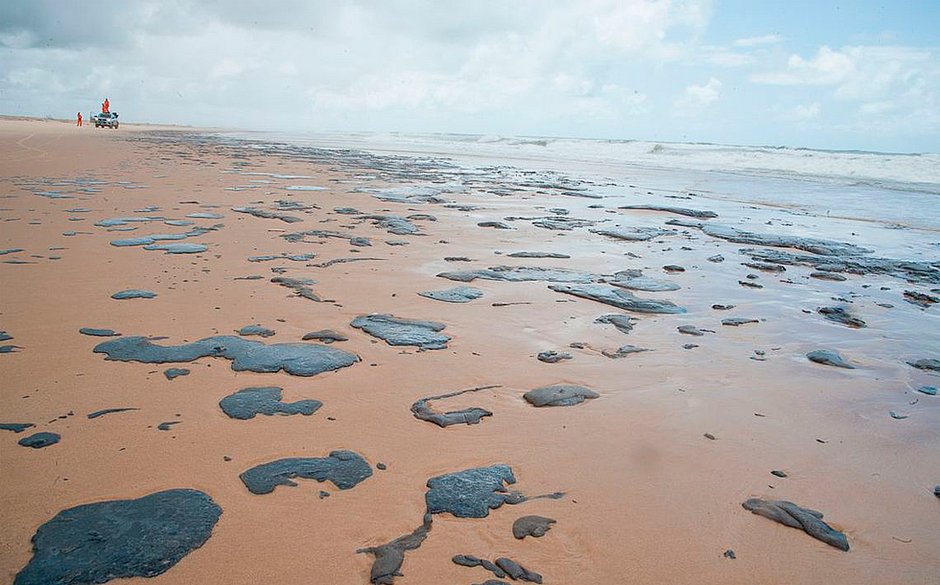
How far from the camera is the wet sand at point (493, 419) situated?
75.7 inches

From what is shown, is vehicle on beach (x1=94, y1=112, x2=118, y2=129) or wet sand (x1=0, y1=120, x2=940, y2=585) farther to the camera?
vehicle on beach (x1=94, y1=112, x2=118, y2=129)

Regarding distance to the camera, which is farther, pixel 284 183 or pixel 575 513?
pixel 284 183

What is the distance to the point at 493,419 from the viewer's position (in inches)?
109

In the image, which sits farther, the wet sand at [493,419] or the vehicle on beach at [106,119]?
the vehicle on beach at [106,119]

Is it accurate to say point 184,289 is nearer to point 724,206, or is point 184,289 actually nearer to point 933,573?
point 933,573

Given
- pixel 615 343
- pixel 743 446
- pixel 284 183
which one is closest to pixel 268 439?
pixel 743 446

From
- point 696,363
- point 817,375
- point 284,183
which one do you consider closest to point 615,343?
point 696,363

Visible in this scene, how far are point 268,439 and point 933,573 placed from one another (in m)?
2.33

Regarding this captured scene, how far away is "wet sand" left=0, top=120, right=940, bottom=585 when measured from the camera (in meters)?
1.92

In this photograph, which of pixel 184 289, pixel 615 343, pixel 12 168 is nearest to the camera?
pixel 615 343

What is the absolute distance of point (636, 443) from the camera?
2633 millimetres

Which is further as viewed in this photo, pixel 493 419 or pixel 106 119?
pixel 106 119

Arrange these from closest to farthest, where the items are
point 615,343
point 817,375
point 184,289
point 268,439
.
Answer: point 268,439 → point 817,375 → point 615,343 → point 184,289

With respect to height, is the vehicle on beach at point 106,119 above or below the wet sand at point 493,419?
above
